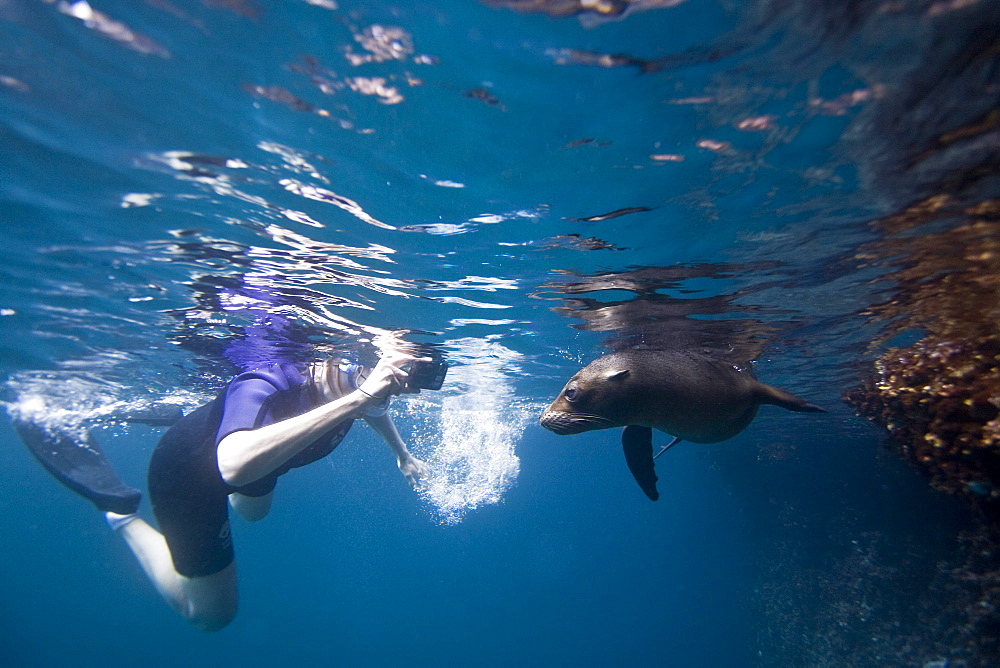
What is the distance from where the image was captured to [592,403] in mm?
4648

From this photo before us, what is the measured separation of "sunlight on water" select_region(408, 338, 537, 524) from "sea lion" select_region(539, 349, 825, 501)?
6456 mm

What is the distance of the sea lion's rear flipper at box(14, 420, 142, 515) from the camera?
8312 millimetres

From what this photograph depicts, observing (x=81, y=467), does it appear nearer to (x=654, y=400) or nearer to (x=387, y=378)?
(x=387, y=378)

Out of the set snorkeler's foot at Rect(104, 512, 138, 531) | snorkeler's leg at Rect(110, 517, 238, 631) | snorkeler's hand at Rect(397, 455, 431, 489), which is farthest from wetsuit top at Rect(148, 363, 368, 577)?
snorkeler's foot at Rect(104, 512, 138, 531)

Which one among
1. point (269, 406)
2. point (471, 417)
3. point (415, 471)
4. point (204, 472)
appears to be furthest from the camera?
point (471, 417)

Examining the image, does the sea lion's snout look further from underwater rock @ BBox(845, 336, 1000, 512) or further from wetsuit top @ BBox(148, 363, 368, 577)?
underwater rock @ BBox(845, 336, 1000, 512)

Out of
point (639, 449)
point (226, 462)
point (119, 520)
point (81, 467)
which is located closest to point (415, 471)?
point (639, 449)

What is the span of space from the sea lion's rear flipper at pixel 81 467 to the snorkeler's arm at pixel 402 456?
492 cm

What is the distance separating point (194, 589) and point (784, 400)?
883 cm

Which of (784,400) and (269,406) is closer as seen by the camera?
(269,406)

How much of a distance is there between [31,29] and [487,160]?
3910 millimetres

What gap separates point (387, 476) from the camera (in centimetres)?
8119

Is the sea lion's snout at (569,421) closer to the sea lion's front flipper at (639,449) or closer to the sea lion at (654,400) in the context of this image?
the sea lion at (654,400)

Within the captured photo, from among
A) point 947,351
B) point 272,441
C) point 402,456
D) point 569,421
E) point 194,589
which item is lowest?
point 194,589
